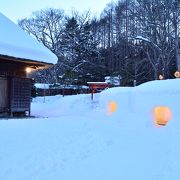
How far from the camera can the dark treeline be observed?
3491 centimetres

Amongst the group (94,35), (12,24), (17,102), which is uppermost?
(94,35)

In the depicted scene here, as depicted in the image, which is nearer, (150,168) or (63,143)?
(150,168)

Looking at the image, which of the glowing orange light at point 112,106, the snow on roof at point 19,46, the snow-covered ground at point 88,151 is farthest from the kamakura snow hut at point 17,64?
the glowing orange light at point 112,106

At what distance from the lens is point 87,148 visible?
7.27 m

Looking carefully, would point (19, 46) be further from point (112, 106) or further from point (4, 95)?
point (112, 106)

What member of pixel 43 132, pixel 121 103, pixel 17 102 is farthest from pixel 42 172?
pixel 121 103

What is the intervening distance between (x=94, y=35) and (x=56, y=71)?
766 centimetres

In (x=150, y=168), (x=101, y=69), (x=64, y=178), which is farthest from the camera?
(x=101, y=69)

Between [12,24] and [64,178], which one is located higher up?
[12,24]

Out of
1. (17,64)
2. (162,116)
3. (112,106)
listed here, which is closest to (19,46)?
(17,64)

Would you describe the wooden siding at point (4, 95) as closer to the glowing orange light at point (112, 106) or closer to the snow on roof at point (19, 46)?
the snow on roof at point (19, 46)

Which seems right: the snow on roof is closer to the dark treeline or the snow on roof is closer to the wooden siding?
the wooden siding

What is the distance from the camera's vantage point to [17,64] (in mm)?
13891

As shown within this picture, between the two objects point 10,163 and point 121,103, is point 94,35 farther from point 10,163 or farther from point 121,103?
point 10,163
